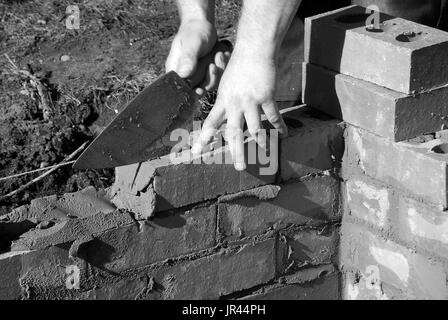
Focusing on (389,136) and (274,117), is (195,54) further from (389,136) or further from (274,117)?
(389,136)

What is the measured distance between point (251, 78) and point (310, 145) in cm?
47

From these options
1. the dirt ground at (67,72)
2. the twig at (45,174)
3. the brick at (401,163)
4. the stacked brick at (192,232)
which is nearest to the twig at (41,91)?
the dirt ground at (67,72)

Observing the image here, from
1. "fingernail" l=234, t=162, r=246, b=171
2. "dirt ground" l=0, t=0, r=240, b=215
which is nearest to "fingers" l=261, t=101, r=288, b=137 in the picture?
"fingernail" l=234, t=162, r=246, b=171

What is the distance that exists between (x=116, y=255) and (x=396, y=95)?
1.23 meters

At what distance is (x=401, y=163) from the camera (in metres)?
3.54

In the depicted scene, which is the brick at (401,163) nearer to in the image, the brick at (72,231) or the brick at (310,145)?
the brick at (310,145)

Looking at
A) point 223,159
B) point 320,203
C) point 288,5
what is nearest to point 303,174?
point 320,203

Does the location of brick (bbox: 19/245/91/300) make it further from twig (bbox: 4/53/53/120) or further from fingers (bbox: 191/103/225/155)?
twig (bbox: 4/53/53/120)

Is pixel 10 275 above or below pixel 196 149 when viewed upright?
below

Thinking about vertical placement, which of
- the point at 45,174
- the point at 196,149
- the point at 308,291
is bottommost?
the point at 308,291

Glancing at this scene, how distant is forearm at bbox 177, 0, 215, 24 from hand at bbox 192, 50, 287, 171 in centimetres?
51

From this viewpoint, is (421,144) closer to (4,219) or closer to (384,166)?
(384,166)

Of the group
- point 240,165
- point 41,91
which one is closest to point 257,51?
point 240,165

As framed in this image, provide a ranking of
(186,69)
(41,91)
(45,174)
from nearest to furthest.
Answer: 1. (186,69)
2. (45,174)
3. (41,91)
